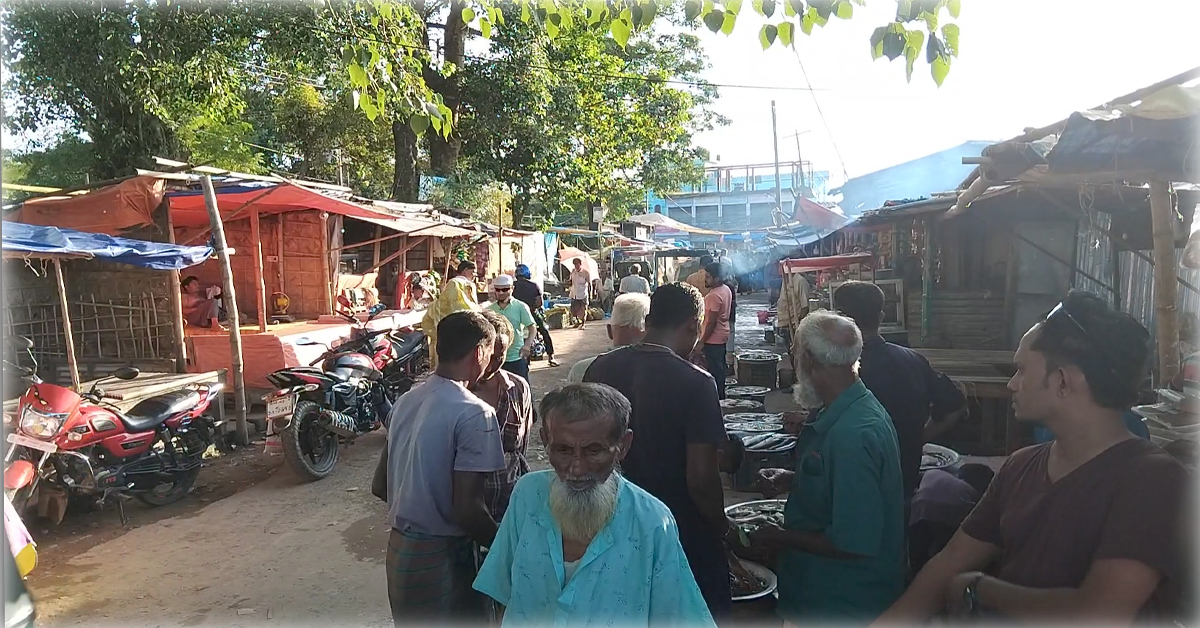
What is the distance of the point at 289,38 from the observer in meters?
10.2

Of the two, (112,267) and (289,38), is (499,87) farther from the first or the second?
(112,267)

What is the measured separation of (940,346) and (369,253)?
10070mm

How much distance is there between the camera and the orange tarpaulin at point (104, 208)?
7.87 metres

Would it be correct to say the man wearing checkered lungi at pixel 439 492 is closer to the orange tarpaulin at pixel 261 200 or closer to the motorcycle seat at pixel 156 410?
the motorcycle seat at pixel 156 410

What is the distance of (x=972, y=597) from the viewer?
188 cm

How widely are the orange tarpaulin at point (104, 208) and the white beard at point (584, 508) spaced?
7.79 meters

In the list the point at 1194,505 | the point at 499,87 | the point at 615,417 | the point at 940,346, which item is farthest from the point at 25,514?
the point at 499,87

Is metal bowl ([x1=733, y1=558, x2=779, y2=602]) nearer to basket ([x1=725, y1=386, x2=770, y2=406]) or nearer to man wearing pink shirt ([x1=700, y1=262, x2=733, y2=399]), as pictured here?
man wearing pink shirt ([x1=700, y1=262, x2=733, y2=399])

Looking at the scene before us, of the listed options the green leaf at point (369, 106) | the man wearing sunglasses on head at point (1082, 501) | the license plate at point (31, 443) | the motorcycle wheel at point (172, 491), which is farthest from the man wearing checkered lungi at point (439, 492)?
the motorcycle wheel at point (172, 491)

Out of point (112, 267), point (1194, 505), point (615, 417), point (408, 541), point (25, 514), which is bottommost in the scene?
point (25, 514)

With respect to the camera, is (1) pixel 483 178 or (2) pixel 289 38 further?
(1) pixel 483 178

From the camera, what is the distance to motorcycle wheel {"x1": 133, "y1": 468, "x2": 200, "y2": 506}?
18.3ft

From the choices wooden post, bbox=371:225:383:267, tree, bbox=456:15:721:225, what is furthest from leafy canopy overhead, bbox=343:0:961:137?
tree, bbox=456:15:721:225

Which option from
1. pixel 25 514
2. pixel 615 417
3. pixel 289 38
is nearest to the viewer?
A: pixel 615 417
